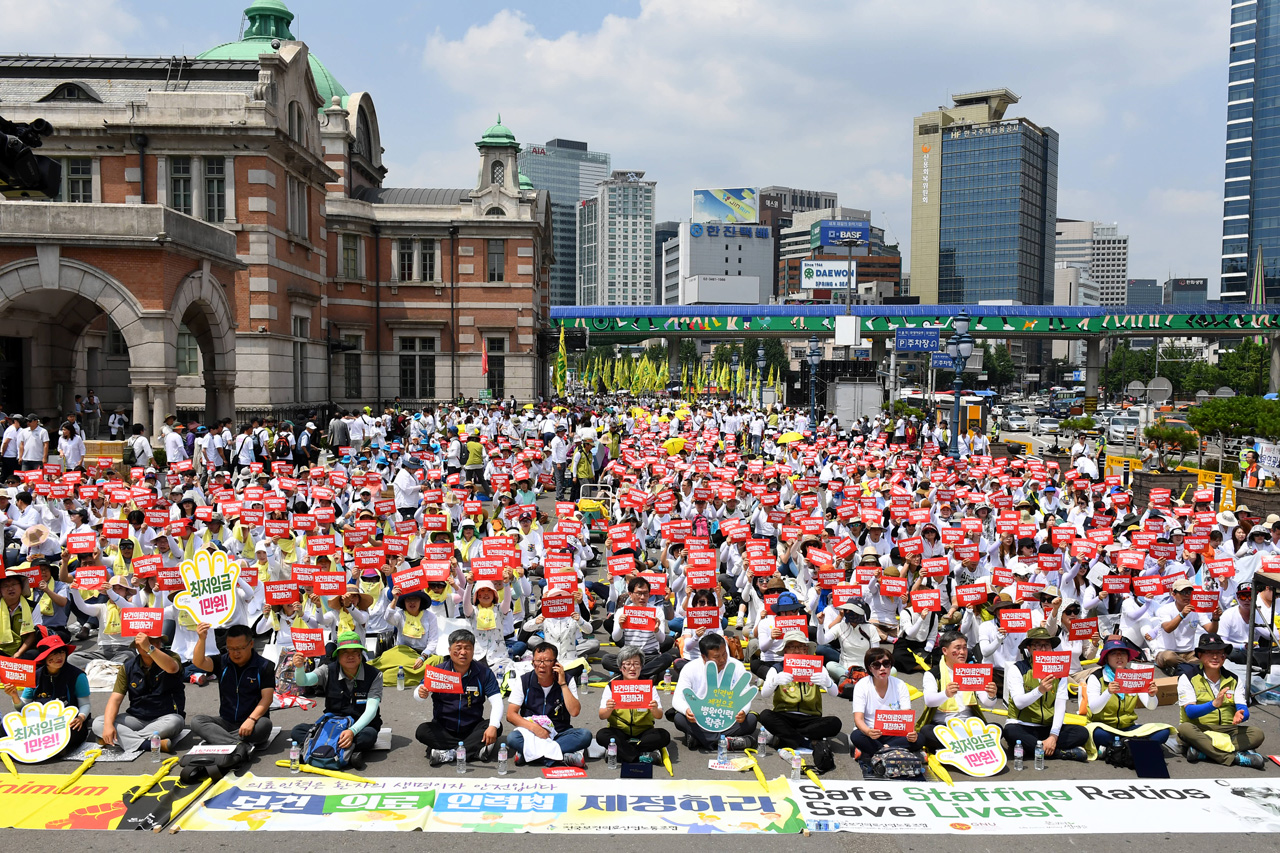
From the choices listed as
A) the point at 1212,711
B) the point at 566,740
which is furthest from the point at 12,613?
the point at 1212,711

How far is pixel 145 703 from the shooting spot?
869 cm

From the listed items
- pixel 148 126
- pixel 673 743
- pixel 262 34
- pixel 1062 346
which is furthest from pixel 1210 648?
pixel 1062 346

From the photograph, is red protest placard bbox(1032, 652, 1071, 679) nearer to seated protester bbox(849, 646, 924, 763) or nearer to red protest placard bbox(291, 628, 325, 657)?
seated protester bbox(849, 646, 924, 763)

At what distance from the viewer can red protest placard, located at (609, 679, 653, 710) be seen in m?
8.45

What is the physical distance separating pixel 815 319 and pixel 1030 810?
7051cm

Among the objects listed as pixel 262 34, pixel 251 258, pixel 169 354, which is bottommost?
pixel 169 354

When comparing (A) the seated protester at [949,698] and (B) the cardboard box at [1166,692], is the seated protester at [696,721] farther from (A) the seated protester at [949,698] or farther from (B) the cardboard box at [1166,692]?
(B) the cardboard box at [1166,692]

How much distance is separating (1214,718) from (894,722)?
→ 10.4 ft

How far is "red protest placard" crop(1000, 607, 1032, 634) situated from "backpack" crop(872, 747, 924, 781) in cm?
215

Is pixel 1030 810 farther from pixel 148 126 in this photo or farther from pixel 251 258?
pixel 148 126

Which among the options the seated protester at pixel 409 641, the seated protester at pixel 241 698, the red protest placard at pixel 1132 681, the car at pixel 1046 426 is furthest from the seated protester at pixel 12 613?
the car at pixel 1046 426

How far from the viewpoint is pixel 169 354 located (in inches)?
1001

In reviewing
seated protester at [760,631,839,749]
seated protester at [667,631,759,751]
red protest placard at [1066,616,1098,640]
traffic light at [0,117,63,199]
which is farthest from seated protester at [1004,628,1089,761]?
traffic light at [0,117,63,199]

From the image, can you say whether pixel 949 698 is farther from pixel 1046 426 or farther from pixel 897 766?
pixel 1046 426
